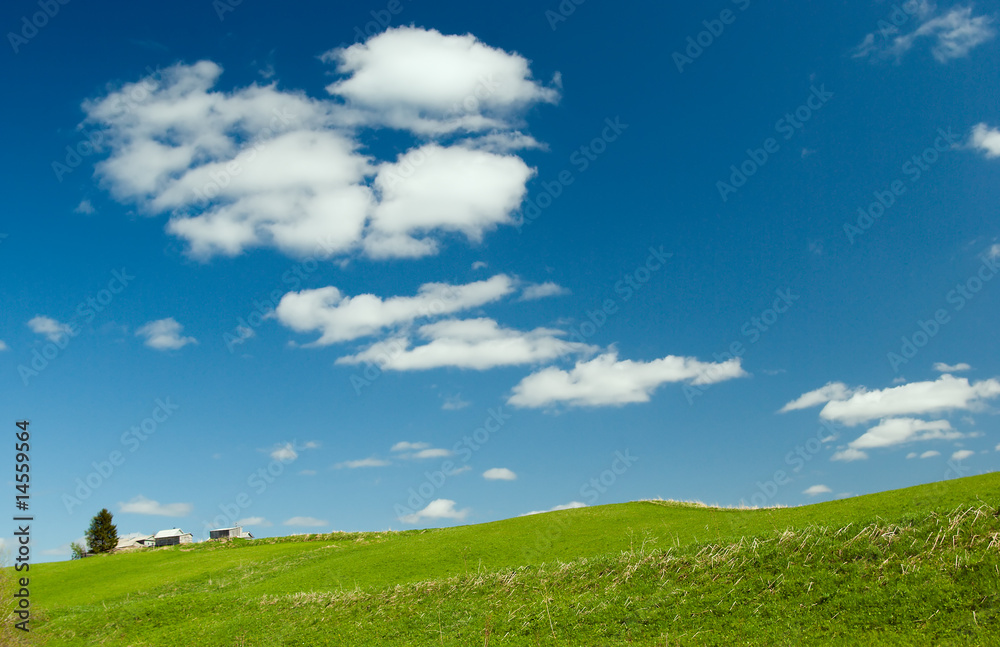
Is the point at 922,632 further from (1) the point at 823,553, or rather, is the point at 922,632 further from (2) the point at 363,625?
(2) the point at 363,625

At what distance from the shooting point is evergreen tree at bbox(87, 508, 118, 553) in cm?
8156

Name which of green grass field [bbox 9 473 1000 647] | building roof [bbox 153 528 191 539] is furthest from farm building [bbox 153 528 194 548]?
green grass field [bbox 9 473 1000 647]

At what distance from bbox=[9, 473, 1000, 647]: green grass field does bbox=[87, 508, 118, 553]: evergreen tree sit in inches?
2162

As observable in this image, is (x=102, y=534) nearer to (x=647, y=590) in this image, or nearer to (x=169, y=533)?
(x=169, y=533)

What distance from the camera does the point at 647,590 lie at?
18.2 meters

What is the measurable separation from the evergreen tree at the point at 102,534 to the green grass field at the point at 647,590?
54.9 meters

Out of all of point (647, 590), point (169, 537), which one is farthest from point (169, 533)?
point (647, 590)

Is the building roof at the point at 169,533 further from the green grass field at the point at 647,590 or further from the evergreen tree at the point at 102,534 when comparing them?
the green grass field at the point at 647,590

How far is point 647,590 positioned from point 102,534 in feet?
292

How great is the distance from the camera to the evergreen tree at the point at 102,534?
8156 centimetres

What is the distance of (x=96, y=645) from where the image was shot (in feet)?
76.4

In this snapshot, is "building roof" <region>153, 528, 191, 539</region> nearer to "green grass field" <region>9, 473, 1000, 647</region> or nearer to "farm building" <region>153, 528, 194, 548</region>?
"farm building" <region>153, 528, 194, 548</region>

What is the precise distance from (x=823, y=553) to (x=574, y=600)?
7.35m

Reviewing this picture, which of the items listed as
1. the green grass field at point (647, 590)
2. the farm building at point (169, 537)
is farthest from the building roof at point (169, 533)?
the green grass field at point (647, 590)
